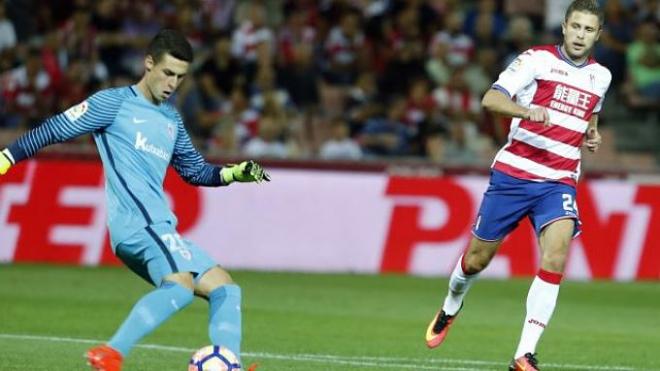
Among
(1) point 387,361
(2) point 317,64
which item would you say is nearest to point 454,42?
(2) point 317,64

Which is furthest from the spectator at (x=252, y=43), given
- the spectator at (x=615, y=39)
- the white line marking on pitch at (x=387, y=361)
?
the white line marking on pitch at (x=387, y=361)

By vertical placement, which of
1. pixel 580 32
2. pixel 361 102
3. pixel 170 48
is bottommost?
pixel 361 102

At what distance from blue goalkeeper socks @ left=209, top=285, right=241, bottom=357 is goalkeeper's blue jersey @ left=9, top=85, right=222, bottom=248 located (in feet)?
1.67

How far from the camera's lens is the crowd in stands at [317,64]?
65.2 feet

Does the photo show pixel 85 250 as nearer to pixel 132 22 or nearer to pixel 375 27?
pixel 132 22

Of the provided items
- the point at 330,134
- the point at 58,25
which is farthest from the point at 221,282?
the point at 58,25

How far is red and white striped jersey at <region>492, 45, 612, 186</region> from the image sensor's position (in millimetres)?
9789

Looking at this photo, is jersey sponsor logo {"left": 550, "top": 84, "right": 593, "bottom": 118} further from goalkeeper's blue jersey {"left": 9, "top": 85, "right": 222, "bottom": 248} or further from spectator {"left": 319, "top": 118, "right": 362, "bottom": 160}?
spectator {"left": 319, "top": 118, "right": 362, "bottom": 160}

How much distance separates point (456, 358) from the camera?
10789 mm

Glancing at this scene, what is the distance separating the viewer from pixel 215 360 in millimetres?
7773

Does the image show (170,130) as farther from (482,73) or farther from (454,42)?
(454,42)

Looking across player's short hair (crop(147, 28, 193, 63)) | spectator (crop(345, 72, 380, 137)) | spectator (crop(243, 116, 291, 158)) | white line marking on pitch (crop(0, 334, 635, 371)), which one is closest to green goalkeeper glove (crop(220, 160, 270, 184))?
player's short hair (crop(147, 28, 193, 63))

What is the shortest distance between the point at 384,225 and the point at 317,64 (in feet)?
14.6

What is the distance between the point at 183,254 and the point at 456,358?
340 cm
